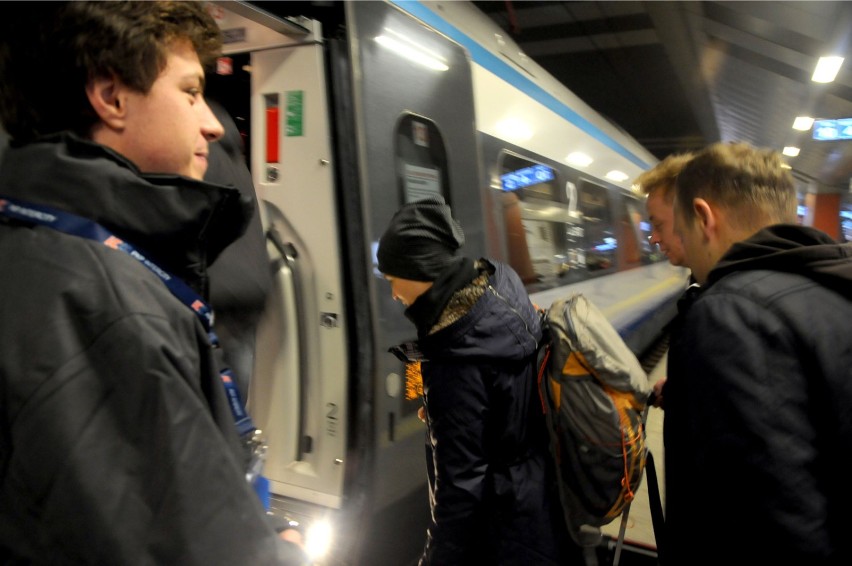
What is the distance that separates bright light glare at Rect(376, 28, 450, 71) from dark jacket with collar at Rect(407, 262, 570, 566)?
1038 millimetres

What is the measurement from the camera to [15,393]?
2.52 ft

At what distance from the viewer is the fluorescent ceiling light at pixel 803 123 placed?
11.9 metres

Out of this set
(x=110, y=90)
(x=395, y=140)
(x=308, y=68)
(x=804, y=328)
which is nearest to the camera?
(x=110, y=90)

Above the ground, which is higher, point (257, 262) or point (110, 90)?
point (110, 90)

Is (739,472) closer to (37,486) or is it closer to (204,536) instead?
(204,536)

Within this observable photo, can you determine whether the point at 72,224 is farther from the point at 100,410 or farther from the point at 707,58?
the point at 707,58

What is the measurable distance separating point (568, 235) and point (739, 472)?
12.6 ft

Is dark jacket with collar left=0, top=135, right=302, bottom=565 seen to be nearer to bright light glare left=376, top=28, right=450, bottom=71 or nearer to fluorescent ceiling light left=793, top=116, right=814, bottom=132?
bright light glare left=376, top=28, right=450, bottom=71

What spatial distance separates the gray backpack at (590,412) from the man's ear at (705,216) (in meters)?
0.47

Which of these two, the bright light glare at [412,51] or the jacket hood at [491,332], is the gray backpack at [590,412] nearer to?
the jacket hood at [491,332]

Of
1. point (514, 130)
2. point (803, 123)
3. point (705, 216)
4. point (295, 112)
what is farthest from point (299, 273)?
point (803, 123)

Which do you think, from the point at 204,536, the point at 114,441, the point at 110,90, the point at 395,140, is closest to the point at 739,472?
the point at 204,536

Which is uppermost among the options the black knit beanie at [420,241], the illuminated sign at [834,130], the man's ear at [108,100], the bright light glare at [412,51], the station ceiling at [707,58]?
the station ceiling at [707,58]

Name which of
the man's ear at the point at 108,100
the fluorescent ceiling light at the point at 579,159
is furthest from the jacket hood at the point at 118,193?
the fluorescent ceiling light at the point at 579,159
